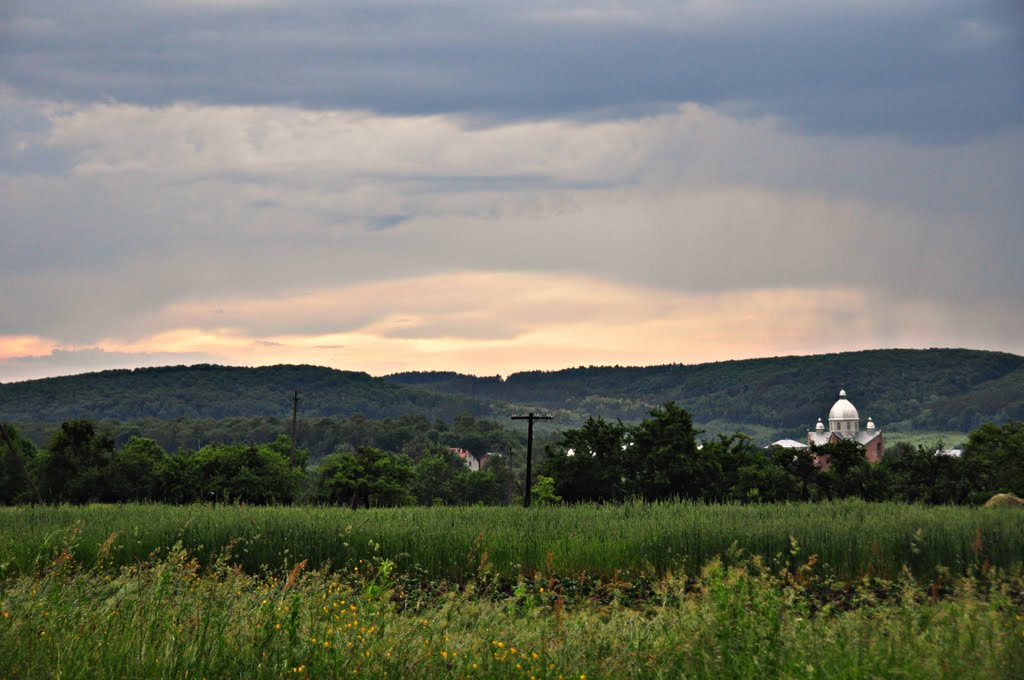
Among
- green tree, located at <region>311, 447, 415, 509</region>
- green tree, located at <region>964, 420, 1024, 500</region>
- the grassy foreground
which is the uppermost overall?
green tree, located at <region>964, 420, 1024, 500</region>

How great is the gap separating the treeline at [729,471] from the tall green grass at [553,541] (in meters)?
21.5

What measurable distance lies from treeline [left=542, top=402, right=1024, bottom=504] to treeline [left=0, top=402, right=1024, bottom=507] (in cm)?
6

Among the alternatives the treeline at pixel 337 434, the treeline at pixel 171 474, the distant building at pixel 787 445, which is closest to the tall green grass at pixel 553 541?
the distant building at pixel 787 445

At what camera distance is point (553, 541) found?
22.4 meters

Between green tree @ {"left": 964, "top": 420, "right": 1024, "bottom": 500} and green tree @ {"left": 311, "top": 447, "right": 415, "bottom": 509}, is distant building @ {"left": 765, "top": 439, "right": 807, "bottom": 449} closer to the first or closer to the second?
green tree @ {"left": 964, "top": 420, "right": 1024, "bottom": 500}

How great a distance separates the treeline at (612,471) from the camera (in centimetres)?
4762

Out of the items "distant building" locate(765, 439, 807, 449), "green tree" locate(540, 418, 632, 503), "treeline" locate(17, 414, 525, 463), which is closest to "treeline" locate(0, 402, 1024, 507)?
"green tree" locate(540, 418, 632, 503)

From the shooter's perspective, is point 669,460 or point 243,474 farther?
point 243,474

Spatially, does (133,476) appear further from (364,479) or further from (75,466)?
(364,479)

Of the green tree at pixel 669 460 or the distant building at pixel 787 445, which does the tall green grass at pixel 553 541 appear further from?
the distant building at pixel 787 445

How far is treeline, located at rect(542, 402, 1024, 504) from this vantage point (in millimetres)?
47281

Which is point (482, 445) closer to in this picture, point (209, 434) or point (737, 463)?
point (209, 434)

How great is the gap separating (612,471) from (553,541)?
26.5 meters

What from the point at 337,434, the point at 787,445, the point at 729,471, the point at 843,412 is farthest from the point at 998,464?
the point at 337,434
